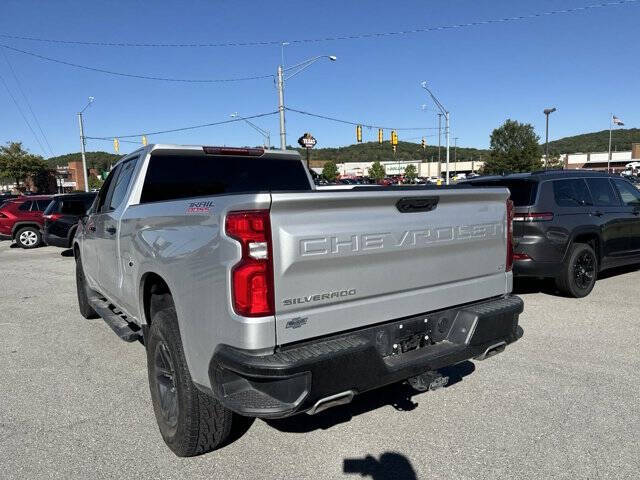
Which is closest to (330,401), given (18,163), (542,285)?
(542,285)

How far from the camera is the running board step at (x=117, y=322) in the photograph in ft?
12.7

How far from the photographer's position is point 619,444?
304cm

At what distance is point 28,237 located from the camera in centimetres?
1630

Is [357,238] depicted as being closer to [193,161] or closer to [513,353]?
[193,161]

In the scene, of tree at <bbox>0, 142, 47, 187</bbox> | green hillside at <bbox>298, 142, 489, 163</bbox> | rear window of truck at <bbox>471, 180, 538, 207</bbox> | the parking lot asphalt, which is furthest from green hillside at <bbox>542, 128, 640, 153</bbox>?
the parking lot asphalt

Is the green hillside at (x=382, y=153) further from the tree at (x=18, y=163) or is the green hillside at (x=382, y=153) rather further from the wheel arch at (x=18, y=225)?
the wheel arch at (x=18, y=225)

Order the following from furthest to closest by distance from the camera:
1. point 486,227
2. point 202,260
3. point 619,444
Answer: point 486,227
point 619,444
point 202,260

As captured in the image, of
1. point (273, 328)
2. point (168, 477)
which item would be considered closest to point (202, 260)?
point (273, 328)

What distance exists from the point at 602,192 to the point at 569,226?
53.0 inches

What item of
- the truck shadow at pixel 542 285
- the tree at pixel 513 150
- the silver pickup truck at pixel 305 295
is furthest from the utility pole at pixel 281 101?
the tree at pixel 513 150

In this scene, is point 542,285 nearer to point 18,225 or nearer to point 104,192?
point 104,192

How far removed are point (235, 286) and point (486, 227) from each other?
6.17 ft

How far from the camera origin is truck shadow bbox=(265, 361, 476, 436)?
3.39 meters

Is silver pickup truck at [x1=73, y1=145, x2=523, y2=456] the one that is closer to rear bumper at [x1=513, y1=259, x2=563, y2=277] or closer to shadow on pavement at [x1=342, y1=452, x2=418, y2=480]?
shadow on pavement at [x1=342, y1=452, x2=418, y2=480]
